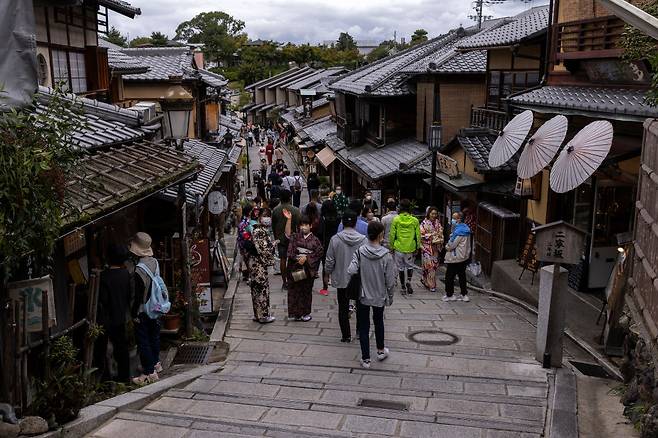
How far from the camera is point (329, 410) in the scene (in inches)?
263

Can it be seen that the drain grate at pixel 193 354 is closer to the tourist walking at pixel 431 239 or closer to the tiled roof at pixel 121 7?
the tourist walking at pixel 431 239

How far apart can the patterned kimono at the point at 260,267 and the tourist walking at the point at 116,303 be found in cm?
301

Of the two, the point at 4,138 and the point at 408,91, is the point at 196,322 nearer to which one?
the point at 4,138

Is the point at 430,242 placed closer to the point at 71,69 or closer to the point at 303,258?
the point at 303,258

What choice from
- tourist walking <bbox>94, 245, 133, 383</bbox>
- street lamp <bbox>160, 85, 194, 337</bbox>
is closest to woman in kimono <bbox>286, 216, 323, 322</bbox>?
street lamp <bbox>160, 85, 194, 337</bbox>

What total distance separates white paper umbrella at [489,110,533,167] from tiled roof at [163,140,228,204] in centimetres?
571

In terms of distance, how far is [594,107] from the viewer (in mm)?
10156

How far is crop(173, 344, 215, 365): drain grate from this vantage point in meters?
9.15

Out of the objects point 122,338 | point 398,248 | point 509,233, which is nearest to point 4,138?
point 122,338

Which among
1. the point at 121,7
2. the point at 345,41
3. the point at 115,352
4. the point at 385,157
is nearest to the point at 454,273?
the point at 115,352

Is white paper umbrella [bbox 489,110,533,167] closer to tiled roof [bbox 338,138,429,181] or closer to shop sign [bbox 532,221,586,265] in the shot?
shop sign [bbox 532,221,586,265]

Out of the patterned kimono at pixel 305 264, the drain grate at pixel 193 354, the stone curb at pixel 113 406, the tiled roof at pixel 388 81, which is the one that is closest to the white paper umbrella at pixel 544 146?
the patterned kimono at pixel 305 264

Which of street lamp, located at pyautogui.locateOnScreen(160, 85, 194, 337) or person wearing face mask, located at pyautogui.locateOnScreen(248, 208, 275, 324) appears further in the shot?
street lamp, located at pyautogui.locateOnScreen(160, 85, 194, 337)

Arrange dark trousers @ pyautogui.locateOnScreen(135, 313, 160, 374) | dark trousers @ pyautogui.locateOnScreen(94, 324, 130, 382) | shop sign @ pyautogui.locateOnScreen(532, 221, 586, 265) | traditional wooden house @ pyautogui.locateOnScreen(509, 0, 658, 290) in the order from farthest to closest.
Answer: traditional wooden house @ pyautogui.locateOnScreen(509, 0, 658, 290), shop sign @ pyautogui.locateOnScreen(532, 221, 586, 265), dark trousers @ pyautogui.locateOnScreen(135, 313, 160, 374), dark trousers @ pyautogui.locateOnScreen(94, 324, 130, 382)
